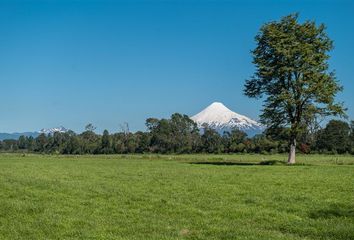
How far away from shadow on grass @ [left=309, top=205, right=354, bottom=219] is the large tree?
115ft

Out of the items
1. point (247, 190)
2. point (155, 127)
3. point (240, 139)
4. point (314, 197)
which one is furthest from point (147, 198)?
point (155, 127)

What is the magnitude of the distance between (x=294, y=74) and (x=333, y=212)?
39766 mm

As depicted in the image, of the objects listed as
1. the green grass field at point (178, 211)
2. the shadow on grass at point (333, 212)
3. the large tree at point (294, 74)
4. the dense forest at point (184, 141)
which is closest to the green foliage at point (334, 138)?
the dense forest at point (184, 141)

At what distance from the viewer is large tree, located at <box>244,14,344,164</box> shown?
53406mm

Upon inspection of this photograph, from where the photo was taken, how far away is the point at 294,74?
182 feet

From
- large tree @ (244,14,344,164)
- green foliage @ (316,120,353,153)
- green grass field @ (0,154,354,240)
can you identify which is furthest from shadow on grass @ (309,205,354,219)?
green foliage @ (316,120,353,153)

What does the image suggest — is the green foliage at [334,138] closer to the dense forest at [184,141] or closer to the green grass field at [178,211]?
the dense forest at [184,141]

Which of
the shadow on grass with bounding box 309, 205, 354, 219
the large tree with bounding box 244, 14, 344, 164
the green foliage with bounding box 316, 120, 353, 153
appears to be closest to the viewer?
the shadow on grass with bounding box 309, 205, 354, 219

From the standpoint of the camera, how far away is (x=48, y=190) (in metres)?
24.8

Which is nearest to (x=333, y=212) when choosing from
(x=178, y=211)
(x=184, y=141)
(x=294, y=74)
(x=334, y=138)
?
(x=178, y=211)

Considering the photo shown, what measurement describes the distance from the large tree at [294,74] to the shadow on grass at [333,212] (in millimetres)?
34910

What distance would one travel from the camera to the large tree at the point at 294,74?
2103 inches

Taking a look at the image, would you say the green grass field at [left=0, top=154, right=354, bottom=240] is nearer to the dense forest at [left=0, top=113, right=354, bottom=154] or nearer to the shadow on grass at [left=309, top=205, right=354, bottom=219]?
the shadow on grass at [left=309, top=205, right=354, bottom=219]

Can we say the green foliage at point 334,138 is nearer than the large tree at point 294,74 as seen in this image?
No
